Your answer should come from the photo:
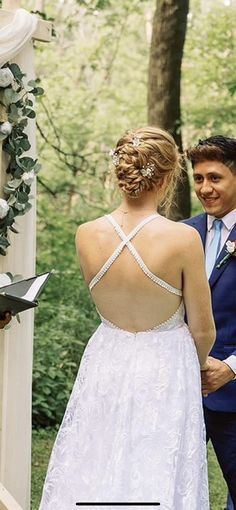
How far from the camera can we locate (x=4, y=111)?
383 centimetres

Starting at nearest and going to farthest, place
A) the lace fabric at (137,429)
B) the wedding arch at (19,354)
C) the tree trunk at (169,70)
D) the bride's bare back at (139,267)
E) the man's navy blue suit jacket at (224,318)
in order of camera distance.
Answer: the bride's bare back at (139,267), the lace fabric at (137,429), the man's navy blue suit jacket at (224,318), the wedding arch at (19,354), the tree trunk at (169,70)

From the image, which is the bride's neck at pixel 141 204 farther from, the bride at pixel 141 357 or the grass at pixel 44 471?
the grass at pixel 44 471

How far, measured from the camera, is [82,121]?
47.8ft

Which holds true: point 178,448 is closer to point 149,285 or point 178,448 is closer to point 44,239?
point 149,285

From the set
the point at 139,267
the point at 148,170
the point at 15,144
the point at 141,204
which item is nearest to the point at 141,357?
the point at 139,267

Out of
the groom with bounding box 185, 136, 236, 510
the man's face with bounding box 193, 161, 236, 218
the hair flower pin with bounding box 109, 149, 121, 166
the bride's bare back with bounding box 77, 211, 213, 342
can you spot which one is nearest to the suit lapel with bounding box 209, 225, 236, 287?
the groom with bounding box 185, 136, 236, 510

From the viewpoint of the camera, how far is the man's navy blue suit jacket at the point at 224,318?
3.57 m

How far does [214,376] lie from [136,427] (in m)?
0.46

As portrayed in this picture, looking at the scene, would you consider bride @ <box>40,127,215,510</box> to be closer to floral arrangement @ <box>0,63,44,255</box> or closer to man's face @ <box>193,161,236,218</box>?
man's face @ <box>193,161,236,218</box>

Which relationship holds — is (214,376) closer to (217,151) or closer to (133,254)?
(133,254)

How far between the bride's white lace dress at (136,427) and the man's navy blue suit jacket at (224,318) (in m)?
0.45

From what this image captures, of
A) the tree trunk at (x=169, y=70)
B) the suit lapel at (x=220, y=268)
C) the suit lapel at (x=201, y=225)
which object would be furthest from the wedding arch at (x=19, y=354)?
the tree trunk at (x=169, y=70)

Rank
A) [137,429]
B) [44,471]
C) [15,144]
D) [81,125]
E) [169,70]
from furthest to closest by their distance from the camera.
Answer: [81,125]
[169,70]
[44,471]
[15,144]
[137,429]

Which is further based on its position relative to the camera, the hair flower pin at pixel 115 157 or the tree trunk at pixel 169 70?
the tree trunk at pixel 169 70
